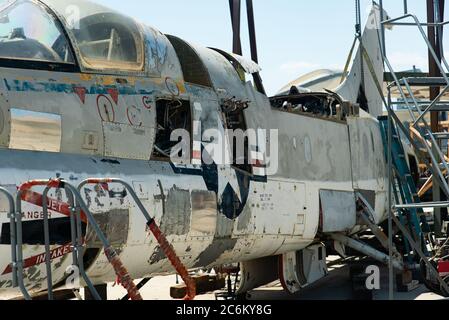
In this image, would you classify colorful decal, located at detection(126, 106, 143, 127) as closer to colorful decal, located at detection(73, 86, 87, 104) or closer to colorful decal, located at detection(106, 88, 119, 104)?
colorful decal, located at detection(106, 88, 119, 104)

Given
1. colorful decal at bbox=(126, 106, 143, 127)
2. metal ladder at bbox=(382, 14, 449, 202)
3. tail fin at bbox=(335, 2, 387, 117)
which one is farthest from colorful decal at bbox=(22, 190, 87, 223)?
tail fin at bbox=(335, 2, 387, 117)

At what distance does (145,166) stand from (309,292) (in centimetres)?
611

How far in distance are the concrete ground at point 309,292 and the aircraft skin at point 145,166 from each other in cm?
226

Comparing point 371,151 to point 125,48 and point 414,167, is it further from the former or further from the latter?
point 125,48

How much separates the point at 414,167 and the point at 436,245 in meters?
4.04

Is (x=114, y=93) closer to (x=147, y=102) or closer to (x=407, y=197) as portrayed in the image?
(x=147, y=102)

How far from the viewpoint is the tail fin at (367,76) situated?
13180mm

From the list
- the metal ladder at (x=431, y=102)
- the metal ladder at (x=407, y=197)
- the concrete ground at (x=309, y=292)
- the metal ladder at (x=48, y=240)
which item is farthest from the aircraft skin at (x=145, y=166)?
the concrete ground at (x=309, y=292)

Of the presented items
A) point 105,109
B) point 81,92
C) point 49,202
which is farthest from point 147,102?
point 49,202

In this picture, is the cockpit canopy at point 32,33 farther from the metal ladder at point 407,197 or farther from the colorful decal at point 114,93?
the metal ladder at point 407,197

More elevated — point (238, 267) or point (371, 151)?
point (371, 151)

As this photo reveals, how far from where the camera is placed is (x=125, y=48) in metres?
5.98
